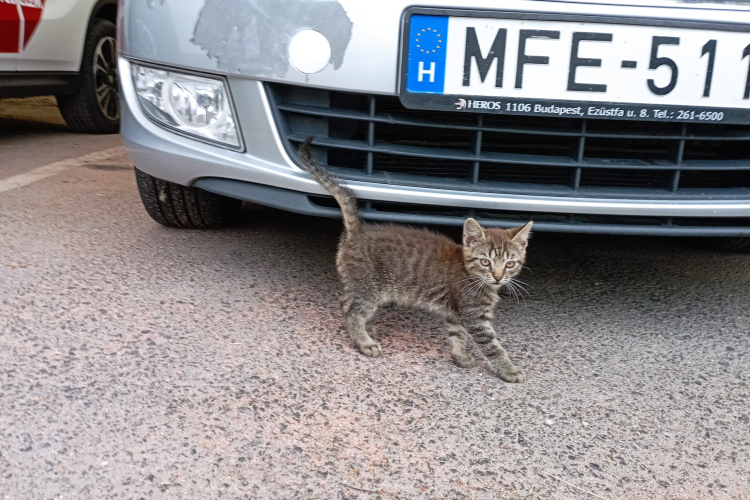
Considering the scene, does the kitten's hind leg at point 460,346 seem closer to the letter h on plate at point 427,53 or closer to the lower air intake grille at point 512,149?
the lower air intake grille at point 512,149

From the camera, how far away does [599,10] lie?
91.3 inches

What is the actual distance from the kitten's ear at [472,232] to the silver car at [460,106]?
0.25 feet

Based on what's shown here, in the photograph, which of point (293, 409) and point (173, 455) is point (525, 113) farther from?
point (173, 455)

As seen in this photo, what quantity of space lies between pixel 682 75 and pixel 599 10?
0.35 m

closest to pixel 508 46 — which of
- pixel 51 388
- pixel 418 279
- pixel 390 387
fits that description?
pixel 418 279

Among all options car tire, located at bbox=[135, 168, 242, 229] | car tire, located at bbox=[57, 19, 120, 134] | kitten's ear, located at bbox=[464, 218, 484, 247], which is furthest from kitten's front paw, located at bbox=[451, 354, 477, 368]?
car tire, located at bbox=[57, 19, 120, 134]

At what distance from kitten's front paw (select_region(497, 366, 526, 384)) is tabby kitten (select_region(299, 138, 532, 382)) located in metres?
0.14

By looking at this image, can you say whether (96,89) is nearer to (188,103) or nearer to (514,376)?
(188,103)

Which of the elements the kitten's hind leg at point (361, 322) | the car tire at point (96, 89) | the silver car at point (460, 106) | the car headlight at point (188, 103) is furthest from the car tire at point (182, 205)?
the car tire at point (96, 89)

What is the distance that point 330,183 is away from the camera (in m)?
2.50

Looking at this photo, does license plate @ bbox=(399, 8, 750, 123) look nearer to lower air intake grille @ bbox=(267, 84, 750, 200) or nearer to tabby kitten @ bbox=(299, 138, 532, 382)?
lower air intake grille @ bbox=(267, 84, 750, 200)

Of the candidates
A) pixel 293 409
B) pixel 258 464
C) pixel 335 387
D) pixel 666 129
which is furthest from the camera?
pixel 666 129

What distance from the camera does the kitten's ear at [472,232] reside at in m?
2.50

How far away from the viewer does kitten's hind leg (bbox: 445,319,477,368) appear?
2.47m
